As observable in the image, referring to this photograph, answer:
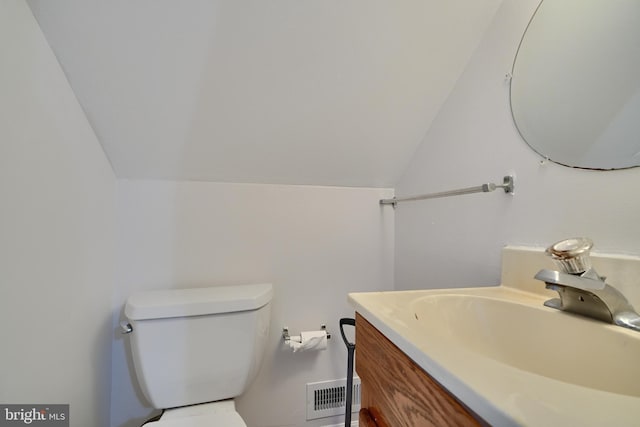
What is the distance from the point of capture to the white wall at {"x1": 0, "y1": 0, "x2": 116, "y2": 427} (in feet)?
2.04

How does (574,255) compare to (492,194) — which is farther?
(492,194)

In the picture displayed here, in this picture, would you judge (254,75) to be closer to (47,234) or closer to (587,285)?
(47,234)

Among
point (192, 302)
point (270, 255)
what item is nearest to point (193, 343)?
point (192, 302)

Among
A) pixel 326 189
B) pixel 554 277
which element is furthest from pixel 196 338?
pixel 554 277

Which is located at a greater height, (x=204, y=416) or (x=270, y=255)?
(x=270, y=255)

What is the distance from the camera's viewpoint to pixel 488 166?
0.90m

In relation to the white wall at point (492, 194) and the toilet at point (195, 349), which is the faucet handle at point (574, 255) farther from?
the toilet at point (195, 349)

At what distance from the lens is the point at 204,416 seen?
0.93m

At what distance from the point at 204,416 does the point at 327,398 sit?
23.7 inches

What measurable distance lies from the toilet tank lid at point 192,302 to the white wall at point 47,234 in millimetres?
160

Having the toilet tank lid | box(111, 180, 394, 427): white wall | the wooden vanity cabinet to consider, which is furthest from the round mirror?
the toilet tank lid

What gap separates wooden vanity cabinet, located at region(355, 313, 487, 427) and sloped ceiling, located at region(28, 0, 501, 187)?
30.0 inches

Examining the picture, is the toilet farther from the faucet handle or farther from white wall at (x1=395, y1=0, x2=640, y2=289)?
the faucet handle

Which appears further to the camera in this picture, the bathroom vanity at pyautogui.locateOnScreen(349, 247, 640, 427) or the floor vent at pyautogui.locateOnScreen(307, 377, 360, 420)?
the floor vent at pyautogui.locateOnScreen(307, 377, 360, 420)
